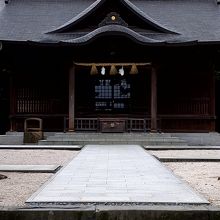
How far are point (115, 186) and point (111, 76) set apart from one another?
677 inches

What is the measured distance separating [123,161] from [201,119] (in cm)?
1158

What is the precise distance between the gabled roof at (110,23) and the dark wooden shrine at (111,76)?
0.08 m

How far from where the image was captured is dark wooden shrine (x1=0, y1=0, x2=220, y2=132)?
22172mm

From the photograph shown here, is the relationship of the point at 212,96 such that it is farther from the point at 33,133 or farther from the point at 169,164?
the point at 169,164

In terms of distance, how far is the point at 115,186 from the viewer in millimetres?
7684

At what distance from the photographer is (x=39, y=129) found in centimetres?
2178

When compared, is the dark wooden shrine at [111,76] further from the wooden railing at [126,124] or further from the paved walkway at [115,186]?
the paved walkway at [115,186]

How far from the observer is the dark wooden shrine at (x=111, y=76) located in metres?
22.2

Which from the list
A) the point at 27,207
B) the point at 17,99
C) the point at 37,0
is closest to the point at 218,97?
the point at 17,99

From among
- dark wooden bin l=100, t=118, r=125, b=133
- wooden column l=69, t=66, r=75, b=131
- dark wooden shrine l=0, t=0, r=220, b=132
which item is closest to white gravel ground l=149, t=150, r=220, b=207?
→ dark wooden bin l=100, t=118, r=125, b=133

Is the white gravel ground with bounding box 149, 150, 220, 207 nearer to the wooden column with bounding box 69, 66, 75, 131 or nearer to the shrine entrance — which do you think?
the wooden column with bounding box 69, 66, 75, 131

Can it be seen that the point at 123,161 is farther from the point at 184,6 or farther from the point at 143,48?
the point at 184,6

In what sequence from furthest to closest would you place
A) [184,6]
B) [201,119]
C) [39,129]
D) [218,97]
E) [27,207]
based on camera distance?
[184,6]
[218,97]
[201,119]
[39,129]
[27,207]

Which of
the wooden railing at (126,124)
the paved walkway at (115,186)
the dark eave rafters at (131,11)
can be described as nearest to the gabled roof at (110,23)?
the dark eave rafters at (131,11)
